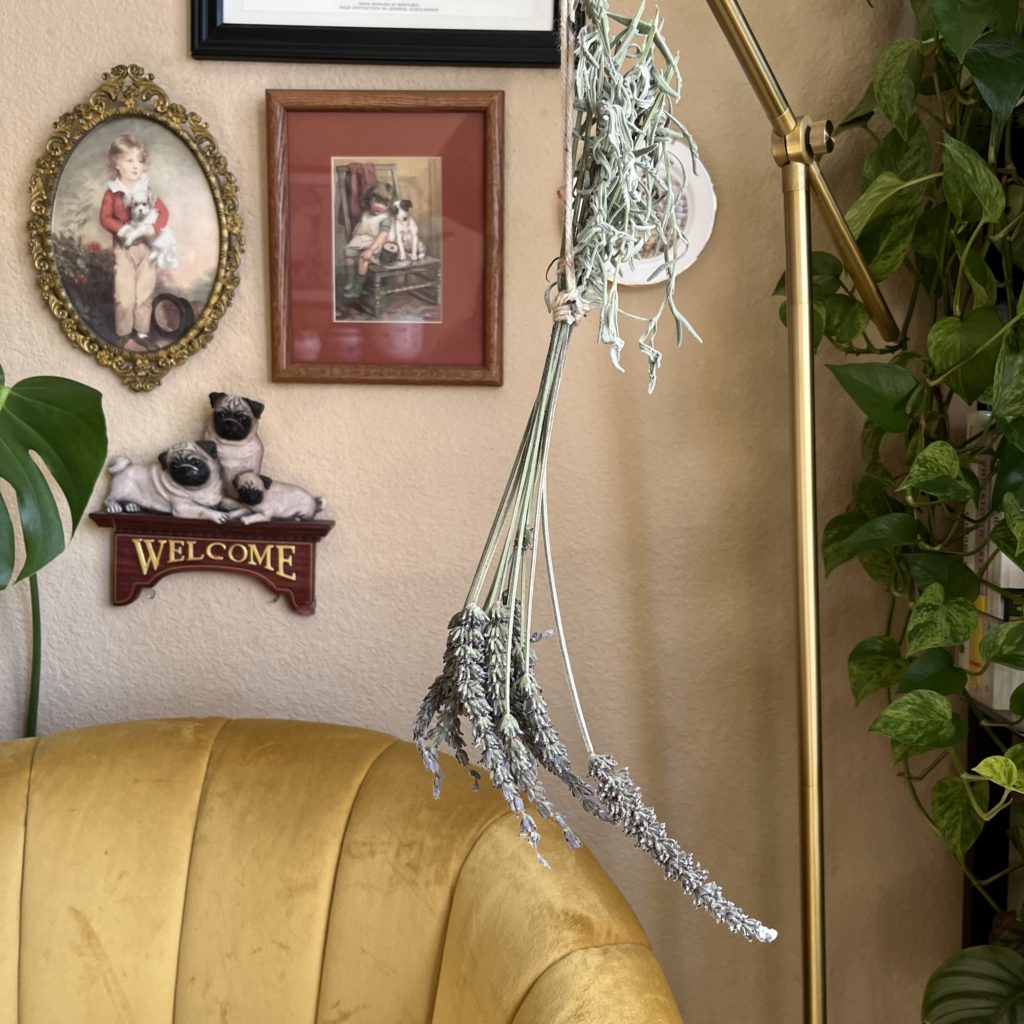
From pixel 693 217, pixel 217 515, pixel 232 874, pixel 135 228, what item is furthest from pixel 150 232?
pixel 232 874

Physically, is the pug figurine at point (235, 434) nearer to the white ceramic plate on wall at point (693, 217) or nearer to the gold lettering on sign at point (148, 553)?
the gold lettering on sign at point (148, 553)

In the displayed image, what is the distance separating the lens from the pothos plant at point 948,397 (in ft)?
3.53

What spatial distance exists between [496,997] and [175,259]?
106 cm

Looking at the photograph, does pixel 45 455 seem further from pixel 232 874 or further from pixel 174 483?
pixel 232 874

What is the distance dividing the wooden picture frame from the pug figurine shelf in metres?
0.13

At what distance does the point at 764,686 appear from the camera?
1531mm

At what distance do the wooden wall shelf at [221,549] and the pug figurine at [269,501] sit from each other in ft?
0.04

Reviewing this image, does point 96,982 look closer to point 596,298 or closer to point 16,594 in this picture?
point 16,594

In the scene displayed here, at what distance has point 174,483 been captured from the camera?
1509 millimetres

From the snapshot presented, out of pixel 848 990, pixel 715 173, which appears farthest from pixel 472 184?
pixel 848 990

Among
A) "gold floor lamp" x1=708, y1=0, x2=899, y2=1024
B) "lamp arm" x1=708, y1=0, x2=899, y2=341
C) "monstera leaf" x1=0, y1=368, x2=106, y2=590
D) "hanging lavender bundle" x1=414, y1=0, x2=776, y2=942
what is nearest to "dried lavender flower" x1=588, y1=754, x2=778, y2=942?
"hanging lavender bundle" x1=414, y1=0, x2=776, y2=942

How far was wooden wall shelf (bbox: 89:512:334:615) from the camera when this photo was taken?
4.96 feet

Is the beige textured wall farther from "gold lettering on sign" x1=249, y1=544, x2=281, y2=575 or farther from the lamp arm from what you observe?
the lamp arm

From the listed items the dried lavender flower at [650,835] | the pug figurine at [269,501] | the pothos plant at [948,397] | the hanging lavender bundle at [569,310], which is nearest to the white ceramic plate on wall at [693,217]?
the pothos plant at [948,397]
